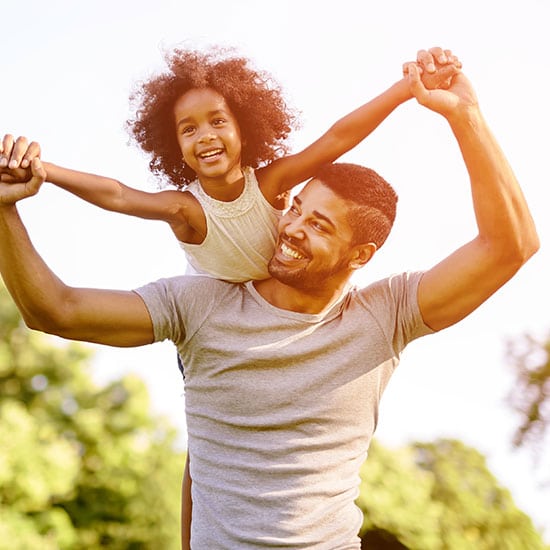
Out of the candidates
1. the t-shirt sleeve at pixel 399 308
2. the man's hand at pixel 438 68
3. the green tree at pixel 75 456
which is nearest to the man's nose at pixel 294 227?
the t-shirt sleeve at pixel 399 308

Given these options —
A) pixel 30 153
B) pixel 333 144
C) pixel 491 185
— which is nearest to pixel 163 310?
pixel 30 153

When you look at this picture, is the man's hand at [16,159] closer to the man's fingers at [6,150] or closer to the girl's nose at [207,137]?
the man's fingers at [6,150]

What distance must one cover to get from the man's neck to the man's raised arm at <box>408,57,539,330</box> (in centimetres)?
27

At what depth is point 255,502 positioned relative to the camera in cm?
251

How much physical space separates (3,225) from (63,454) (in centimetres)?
1215

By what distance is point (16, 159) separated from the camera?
2244 mm

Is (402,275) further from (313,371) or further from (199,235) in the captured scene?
(199,235)

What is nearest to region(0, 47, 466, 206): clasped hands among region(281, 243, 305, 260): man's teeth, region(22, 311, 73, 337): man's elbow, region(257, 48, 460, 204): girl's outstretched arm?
region(257, 48, 460, 204): girl's outstretched arm

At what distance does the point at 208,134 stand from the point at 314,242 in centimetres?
55

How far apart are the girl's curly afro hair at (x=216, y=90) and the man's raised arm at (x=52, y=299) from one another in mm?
815

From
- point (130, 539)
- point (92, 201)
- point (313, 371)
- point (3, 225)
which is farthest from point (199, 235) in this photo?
point (130, 539)

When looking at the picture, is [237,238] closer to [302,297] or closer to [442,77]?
[302,297]

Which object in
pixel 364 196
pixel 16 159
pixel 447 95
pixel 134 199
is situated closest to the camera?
pixel 16 159

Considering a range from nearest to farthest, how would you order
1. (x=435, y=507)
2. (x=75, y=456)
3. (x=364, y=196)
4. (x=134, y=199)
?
(x=364, y=196) → (x=134, y=199) → (x=435, y=507) → (x=75, y=456)
